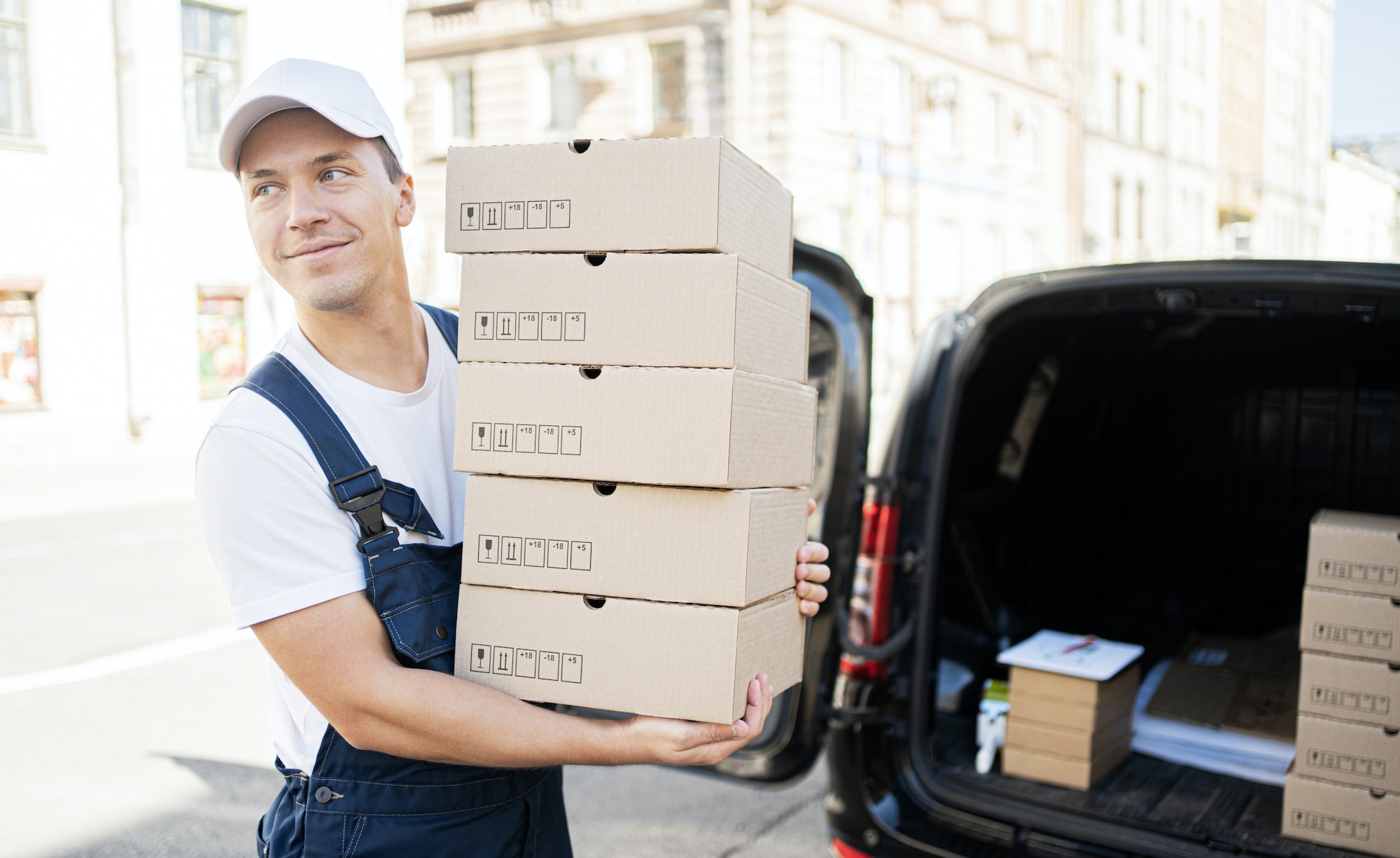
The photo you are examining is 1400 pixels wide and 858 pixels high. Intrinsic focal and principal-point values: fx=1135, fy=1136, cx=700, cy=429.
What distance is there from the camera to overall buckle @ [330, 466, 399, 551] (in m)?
1.57

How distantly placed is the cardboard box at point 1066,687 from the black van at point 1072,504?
0.18 meters

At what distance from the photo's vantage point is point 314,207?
66.2 inches

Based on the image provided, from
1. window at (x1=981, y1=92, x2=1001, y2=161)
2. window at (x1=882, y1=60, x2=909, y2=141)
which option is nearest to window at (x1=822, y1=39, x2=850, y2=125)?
window at (x1=882, y1=60, x2=909, y2=141)

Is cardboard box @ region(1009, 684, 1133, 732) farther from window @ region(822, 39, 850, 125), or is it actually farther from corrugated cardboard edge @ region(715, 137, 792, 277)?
window @ region(822, 39, 850, 125)

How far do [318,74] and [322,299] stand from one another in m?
0.33

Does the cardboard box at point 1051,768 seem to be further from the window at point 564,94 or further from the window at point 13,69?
the window at point 564,94

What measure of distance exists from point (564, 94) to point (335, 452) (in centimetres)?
2132

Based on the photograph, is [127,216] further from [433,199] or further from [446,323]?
[446,323]

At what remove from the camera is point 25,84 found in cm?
1092

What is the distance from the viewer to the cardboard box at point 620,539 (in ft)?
5.33

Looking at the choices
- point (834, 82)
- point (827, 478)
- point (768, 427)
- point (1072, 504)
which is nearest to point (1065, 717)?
point (827, 478)

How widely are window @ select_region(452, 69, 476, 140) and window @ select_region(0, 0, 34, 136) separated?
486 inches

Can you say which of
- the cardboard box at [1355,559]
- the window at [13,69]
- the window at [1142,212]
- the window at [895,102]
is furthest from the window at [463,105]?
the cardboard box at [1355,559]

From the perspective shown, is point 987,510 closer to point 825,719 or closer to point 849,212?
point 825,719
